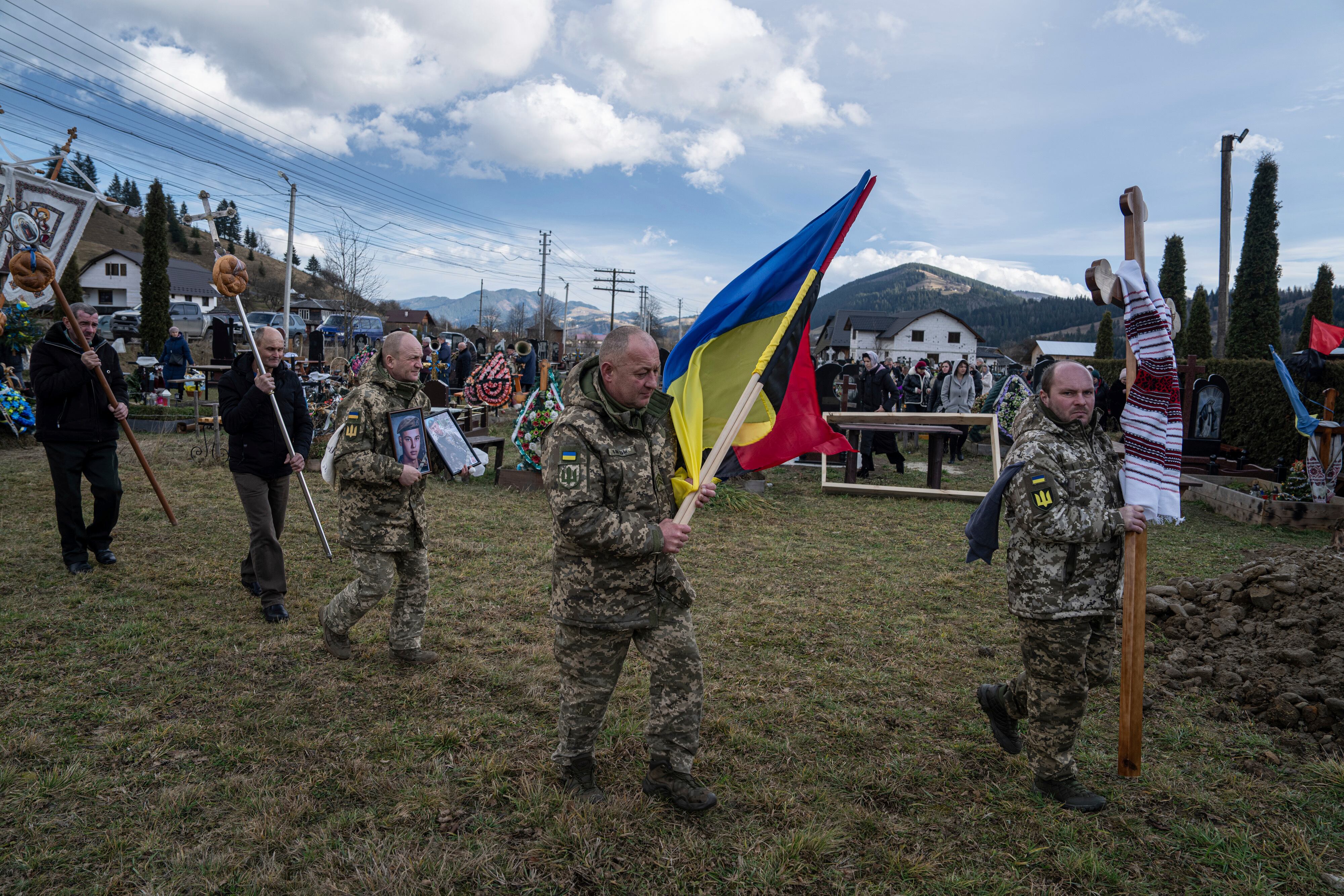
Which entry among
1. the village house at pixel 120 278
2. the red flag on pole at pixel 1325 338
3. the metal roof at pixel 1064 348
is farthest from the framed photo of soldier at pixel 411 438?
the village house at pixel 120 278

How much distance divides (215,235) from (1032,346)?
100411mm

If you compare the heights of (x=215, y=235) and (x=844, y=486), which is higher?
(x=215, y=235)

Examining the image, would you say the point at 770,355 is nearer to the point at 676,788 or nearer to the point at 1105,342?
the point at 676,788

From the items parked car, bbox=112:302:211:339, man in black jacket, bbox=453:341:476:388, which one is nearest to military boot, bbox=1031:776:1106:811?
man in black jacket, bbox=453:341:476:388

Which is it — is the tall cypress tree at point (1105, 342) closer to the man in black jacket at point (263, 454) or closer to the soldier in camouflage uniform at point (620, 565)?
the man in black jacket at point (263, 454)

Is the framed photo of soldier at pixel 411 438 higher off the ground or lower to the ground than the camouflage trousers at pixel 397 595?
higher

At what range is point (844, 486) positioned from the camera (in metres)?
11.1

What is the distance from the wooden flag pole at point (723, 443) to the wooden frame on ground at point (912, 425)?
304 inches

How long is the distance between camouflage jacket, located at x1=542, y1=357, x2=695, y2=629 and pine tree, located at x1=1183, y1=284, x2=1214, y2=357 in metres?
30.5

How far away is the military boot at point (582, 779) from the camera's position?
3174 mm

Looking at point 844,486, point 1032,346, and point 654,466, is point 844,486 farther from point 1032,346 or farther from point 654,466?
point 1032,346

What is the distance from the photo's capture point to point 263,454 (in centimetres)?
524

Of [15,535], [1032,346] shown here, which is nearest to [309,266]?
[1032,346]

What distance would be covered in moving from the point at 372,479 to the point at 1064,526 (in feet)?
11.6
